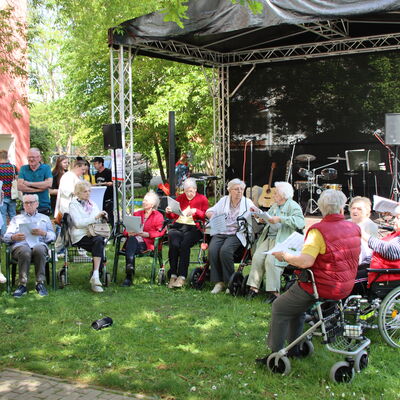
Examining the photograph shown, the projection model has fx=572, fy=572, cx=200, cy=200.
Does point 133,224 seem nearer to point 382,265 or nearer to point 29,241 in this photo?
point 29,241

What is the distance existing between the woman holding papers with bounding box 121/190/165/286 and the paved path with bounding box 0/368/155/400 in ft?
9.63

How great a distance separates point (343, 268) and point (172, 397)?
1.39 metres

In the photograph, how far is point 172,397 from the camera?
357 centimetres

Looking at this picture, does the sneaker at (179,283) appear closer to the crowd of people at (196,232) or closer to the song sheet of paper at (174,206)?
the crowd of people at (196,232)

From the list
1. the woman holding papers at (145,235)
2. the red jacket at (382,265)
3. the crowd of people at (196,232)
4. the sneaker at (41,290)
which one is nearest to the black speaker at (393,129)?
the crowd of people at (196,232)

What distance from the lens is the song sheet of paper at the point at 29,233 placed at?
6.32m

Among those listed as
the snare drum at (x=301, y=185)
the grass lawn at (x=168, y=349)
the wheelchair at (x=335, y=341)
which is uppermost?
the snare drum at (x=301, y=185)

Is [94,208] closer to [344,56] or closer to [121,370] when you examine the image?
[121,370]

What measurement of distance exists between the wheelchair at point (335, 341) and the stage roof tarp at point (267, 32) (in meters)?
5.39

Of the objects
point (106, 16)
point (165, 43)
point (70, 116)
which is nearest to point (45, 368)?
point (165, 43)

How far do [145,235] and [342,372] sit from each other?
3.58 m

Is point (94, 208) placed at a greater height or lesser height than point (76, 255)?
greater

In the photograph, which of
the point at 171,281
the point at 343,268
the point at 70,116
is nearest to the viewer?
the point at 343,268

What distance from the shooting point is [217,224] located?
21.9 feet
